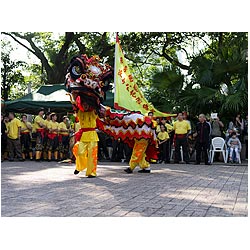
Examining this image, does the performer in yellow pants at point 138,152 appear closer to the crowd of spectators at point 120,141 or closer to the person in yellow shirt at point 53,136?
the crowd of spectators at point 120,141

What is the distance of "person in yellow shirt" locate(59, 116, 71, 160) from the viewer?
15508 millimetres

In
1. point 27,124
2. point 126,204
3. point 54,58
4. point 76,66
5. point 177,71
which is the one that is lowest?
point 126,204

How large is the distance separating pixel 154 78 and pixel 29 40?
33.1ft

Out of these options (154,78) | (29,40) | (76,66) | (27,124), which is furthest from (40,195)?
(29,40)

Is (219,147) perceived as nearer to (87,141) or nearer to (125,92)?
(125,92)

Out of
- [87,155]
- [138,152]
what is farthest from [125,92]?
[87,155]

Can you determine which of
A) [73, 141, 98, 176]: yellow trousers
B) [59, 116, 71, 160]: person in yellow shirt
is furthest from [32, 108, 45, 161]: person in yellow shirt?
[73, 141, 98, 176]: yellow trousers

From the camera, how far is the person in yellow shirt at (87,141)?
9.30m

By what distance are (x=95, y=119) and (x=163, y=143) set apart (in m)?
5.89

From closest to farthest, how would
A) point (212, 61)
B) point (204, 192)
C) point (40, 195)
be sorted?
point (40, 195), point (204, 192), point (212, 61)

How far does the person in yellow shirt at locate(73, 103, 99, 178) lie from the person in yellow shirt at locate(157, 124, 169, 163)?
227 inches

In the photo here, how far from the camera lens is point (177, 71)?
16.8m

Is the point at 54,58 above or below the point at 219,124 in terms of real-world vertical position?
above

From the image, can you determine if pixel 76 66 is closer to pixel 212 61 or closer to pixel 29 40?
pixel 212 61
